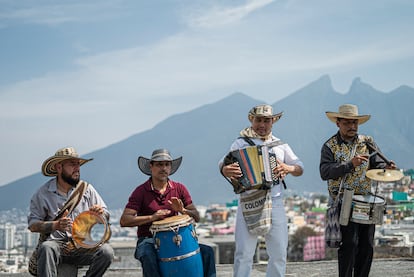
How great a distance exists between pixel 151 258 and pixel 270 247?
1.18 meters

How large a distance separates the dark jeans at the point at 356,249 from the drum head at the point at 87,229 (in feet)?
7.47

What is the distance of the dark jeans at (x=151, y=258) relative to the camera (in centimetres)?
617

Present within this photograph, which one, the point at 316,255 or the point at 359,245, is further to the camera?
the point at 316,255

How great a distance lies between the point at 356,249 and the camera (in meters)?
6.91

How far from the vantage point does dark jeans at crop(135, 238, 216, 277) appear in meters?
6.17

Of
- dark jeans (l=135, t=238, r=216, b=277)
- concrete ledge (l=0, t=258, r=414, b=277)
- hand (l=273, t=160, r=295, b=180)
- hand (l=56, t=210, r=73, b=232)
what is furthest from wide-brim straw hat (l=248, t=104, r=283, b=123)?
concrete ledge (l=0, t=258, r=414, b=277)

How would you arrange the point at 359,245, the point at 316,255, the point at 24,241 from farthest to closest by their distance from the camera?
the point at 24,241 < the point at 316,255 < the point at 359,245

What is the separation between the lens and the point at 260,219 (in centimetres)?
653

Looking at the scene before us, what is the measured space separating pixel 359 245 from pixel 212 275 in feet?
5.13

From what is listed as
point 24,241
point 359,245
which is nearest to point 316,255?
point 359,245

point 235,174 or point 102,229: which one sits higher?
point 235,174

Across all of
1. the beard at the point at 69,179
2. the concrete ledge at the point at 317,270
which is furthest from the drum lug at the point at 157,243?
the concrete ledge at the point at 317,270

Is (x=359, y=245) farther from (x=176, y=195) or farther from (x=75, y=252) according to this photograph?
(x=75, y=252)

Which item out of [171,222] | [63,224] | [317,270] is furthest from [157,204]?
[317,270]
